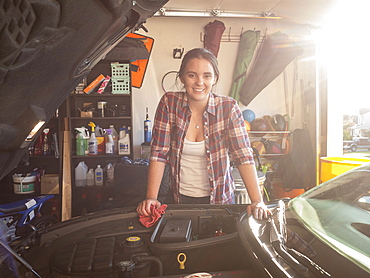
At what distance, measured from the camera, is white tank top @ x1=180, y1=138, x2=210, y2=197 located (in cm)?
185

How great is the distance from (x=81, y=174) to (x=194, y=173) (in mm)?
2890

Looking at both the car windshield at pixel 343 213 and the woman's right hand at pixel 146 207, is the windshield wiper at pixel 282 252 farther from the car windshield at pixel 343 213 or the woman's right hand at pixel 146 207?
the woman's right hand at pixel 146 207

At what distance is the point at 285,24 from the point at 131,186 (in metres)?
3.56

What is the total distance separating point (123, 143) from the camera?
430 centimetres

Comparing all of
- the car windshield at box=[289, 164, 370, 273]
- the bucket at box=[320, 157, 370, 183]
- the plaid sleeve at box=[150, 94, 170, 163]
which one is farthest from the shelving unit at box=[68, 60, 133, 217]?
the car windshield at box=[289, 164, 370, 273]

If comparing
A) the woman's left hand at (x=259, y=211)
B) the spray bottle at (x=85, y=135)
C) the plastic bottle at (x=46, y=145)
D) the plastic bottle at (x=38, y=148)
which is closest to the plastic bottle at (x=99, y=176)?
the spray bottle at (x=85, y=135)

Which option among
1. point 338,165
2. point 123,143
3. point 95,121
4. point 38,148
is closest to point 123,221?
point 338,165

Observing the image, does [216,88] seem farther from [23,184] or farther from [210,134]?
[210,134]

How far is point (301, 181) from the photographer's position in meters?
4.90

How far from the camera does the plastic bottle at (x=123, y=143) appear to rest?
430cm

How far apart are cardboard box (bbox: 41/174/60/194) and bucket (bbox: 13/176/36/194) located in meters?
0.17

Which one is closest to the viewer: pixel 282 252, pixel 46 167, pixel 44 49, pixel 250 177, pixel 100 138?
pixel 44 49

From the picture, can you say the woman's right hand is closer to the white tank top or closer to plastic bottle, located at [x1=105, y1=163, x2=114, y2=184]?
the white tank top

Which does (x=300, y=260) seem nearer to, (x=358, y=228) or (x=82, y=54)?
(x=358, y=228)
